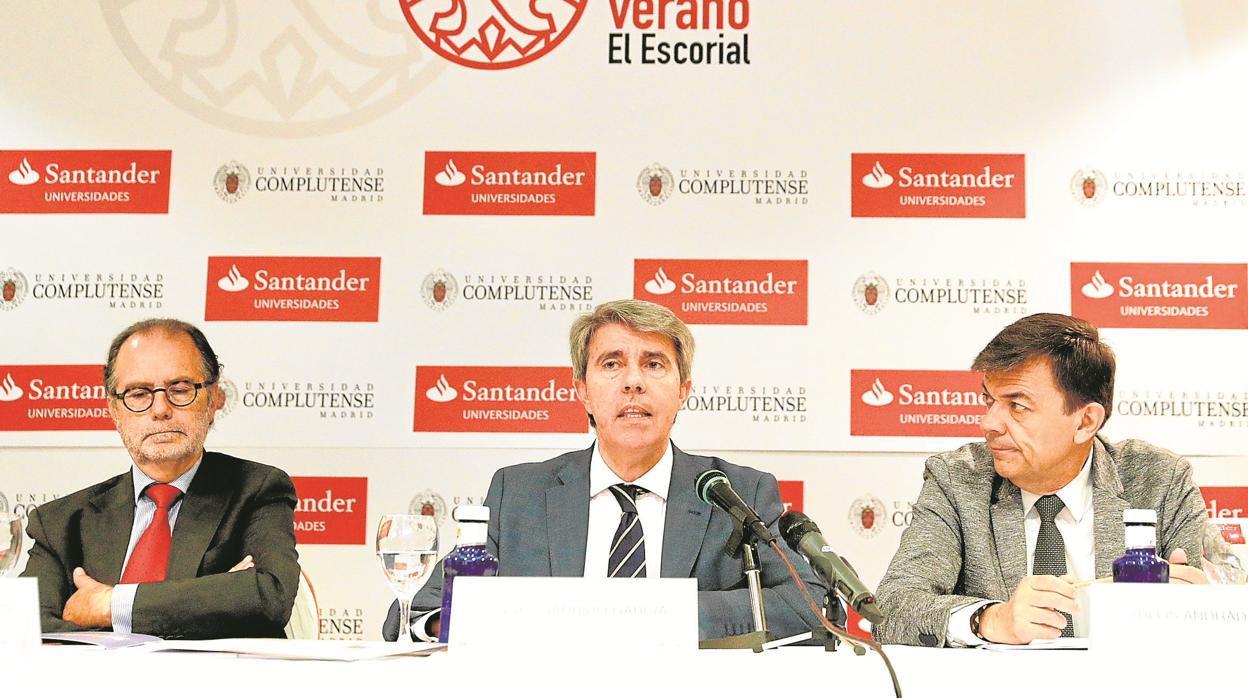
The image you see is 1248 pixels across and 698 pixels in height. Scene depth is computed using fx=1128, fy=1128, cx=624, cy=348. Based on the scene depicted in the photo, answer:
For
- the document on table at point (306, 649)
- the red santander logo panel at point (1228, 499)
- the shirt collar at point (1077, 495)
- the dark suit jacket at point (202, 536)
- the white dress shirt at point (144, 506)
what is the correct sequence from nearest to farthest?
1. the document on table at point (306, 649)
2. the dark suit jacket at point (202, 536)
3. the shirt collar at point (1077, 495)
4. the white dress shirt at point (144, 506)
5. the red santander logo panel at point (1228, 499)

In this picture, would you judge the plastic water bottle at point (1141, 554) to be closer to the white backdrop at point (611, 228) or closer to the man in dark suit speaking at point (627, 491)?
the man in dark suit speaking at point (627, 491)

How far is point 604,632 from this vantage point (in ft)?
4.60

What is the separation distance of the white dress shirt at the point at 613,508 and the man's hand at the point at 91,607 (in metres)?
0.98

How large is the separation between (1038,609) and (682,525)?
0.87 m

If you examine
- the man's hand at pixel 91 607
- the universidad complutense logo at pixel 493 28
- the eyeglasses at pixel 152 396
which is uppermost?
the universidad complutense logo at pixel 493 28

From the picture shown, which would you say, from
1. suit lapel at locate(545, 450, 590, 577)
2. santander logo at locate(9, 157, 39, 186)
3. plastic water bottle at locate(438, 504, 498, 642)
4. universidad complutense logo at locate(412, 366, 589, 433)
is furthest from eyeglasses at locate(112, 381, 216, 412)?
santander logo at locate(9, 157, 39, 186)

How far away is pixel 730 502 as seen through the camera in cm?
172

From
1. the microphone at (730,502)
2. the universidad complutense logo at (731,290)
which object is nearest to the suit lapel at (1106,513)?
the microphone at (730,502)

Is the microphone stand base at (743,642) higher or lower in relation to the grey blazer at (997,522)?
lower

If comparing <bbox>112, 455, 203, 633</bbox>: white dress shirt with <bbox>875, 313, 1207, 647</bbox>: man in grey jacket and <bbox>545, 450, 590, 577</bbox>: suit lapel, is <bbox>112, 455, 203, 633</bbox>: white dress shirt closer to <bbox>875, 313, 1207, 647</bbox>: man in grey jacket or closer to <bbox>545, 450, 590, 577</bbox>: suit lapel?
<bbox>545, 450, 590, 577</bbox>: suit lapel

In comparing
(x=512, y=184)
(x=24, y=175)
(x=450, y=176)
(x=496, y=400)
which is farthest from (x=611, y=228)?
(x=24, y=175)

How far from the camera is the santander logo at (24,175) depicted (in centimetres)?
403

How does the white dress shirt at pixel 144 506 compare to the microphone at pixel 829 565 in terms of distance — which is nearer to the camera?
the microphone at pixel 829 565

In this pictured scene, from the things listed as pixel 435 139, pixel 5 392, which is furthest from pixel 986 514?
pixel 5 392
